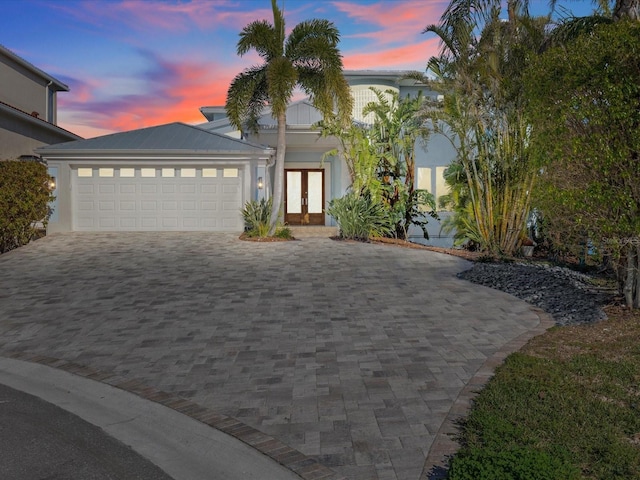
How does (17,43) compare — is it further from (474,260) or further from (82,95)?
(474,260)

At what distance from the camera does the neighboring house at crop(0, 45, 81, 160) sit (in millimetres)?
22078

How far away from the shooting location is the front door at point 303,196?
24.8 meters

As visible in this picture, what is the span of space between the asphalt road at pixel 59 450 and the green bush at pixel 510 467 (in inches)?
83.4

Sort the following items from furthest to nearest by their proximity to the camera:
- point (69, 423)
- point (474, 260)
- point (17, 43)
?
point (17, 43), point (474, 260), point (69, 423)

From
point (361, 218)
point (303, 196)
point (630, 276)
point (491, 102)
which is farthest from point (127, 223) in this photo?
point (630, 276)

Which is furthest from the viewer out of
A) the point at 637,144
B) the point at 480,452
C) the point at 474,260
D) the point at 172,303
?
the point at 474,260

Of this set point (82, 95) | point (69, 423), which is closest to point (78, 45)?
point (82, 95)

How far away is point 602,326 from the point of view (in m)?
8.00

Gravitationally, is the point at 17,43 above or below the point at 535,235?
above

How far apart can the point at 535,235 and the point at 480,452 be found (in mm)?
15539

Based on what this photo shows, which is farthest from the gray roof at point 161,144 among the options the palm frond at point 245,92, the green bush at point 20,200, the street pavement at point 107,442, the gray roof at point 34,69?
the street pavement at point 107,442

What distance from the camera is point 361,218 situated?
18516 mm

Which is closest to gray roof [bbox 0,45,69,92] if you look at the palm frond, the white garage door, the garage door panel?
the white garage door

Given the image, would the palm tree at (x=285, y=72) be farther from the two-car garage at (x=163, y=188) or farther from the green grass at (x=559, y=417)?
the green grass at (x=559, y=417)
